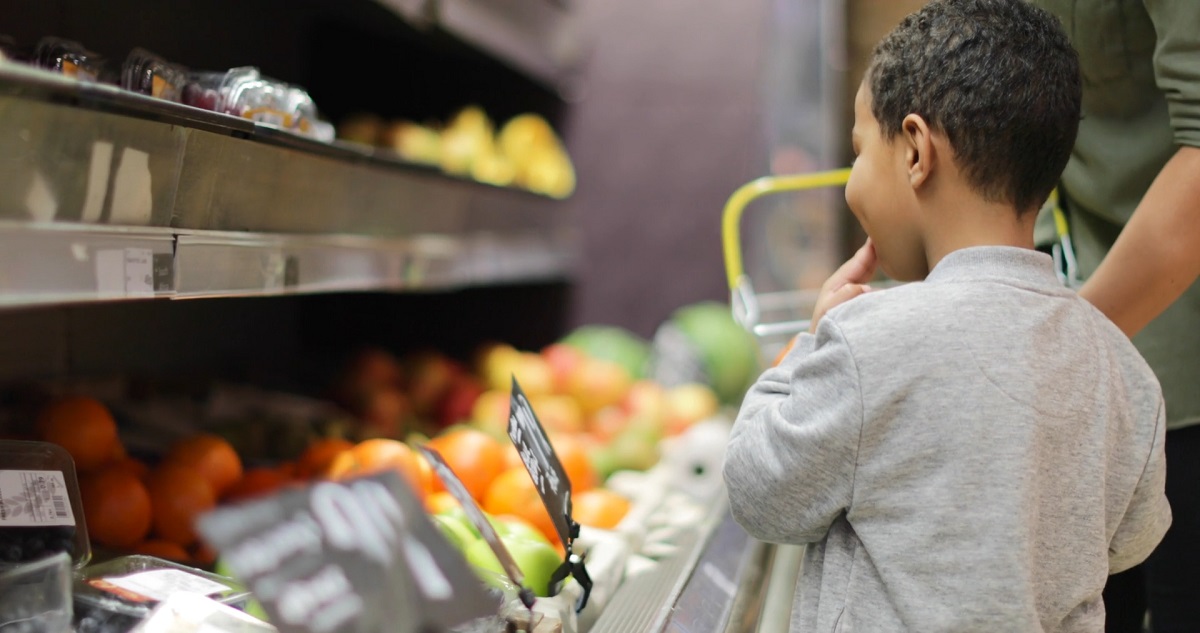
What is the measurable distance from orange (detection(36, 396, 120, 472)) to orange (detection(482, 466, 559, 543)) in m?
0.52

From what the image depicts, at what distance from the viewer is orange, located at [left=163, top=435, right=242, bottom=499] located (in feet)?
4.22

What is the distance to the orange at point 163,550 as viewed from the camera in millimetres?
1113

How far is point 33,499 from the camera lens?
984mm

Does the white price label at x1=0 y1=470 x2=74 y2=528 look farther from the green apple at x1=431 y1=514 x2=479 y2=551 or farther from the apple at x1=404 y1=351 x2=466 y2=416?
the apple at x1=404 y1=351 x2=466 y2=416

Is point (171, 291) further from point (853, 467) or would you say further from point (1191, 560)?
point (1191, 560)

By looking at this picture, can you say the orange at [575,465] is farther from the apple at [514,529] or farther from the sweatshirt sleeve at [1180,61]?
the sweatshirt sleeve at [1180,61]

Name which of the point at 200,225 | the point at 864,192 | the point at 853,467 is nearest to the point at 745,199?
the point at 864,192

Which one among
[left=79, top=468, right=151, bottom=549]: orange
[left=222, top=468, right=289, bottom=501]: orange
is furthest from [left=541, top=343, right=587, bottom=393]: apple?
[left=79, top=468, right=151, bottom=549]: orange

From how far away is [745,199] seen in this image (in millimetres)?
1507

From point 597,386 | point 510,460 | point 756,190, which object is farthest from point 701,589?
point 597,386

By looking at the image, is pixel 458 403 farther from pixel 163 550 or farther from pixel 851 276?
pixel 851 276

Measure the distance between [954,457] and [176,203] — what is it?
29.9 inches

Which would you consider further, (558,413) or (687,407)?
(687,407)

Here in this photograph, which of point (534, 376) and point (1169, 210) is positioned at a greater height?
point (1169, 210)
